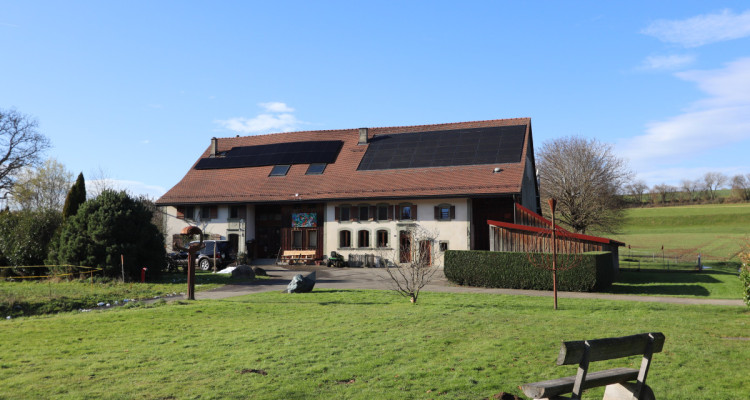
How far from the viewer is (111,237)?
2330cm

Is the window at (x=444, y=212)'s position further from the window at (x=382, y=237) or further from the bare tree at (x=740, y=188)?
the bare tree at (x=740, y=188)

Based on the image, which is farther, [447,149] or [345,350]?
[447,149]

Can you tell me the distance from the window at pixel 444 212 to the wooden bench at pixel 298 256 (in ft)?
28.2

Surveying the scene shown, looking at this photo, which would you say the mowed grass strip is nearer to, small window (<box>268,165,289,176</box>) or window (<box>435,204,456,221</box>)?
window (<box>435,204,456,221</box>)

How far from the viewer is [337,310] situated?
538 inches

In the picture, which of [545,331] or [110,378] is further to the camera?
[545,331]

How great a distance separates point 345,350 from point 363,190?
82.6 feet

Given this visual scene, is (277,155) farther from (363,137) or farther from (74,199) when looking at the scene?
(74,199)

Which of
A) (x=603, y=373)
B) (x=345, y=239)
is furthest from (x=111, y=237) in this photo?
(x=603, y=373)

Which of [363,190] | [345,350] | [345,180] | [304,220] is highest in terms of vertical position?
[345,180]

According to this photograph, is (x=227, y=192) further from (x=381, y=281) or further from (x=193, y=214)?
(x=381, y=281)

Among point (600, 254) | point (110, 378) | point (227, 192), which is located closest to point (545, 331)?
point (110, 378)

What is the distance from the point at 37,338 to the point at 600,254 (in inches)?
714

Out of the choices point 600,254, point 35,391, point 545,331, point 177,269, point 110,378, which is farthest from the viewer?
point 177,269
